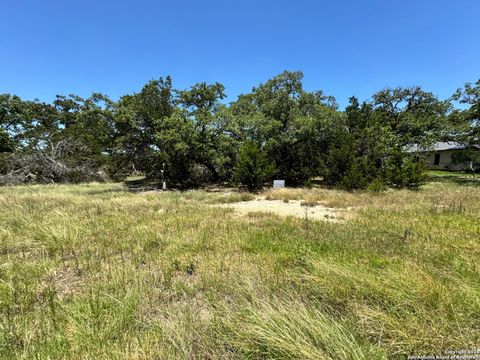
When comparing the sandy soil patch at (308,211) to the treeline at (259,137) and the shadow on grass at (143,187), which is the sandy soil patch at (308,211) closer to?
the treeline at (259,137)

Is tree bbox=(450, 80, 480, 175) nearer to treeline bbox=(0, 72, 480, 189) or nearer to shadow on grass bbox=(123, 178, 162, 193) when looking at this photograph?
treeline bbox=(0, 72, 480, 189)

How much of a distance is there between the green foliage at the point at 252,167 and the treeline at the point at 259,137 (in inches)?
2.3

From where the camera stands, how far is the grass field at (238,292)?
6.95ft

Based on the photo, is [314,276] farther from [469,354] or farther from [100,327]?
[100,327]

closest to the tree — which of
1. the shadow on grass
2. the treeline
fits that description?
the treeline

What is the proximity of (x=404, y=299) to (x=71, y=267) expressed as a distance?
4497 mm

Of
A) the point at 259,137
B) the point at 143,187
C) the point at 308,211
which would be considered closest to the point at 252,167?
the point at 259,137

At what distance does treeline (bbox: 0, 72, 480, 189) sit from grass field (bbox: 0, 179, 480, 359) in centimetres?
961

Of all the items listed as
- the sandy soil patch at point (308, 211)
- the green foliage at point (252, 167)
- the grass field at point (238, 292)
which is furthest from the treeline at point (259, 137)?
the grass field at point (238, 292)

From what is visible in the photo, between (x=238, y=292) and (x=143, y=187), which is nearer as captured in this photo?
(x=238, y=292)

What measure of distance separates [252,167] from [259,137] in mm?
3012

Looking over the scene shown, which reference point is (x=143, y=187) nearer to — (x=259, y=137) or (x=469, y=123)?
(x=259, y=137)

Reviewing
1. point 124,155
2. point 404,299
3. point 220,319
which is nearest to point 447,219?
point 404,299

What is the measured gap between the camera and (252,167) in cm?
1441
